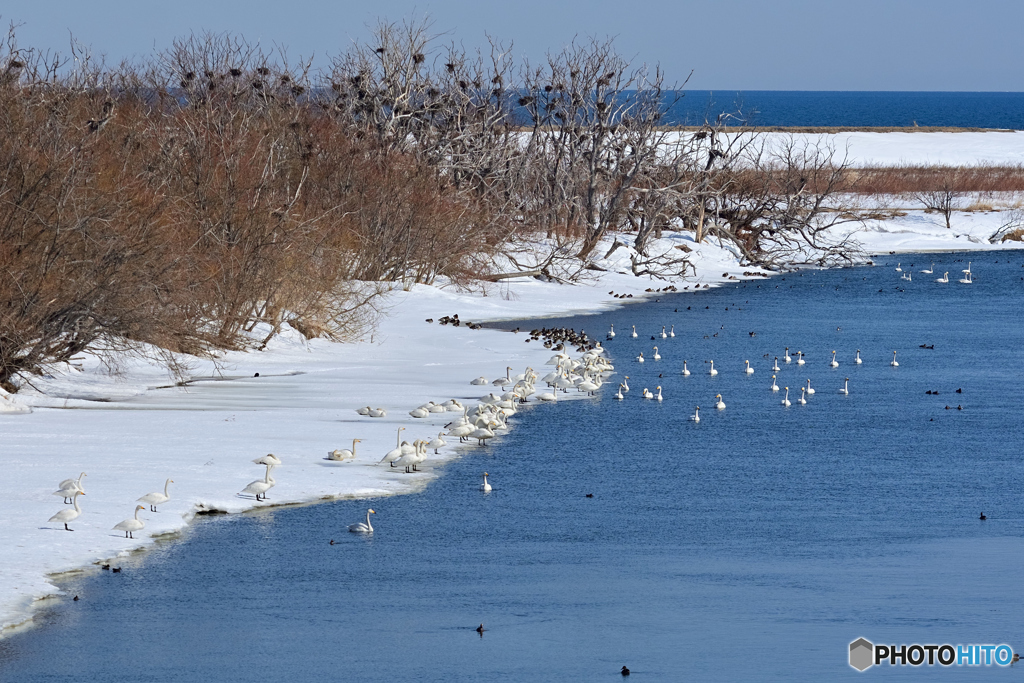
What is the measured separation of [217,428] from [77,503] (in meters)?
4.34

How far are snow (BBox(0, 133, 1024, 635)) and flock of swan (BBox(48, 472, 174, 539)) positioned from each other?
10 cm

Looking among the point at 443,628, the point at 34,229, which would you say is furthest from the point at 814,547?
the point at 34,229

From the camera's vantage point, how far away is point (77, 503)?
13.1 meters

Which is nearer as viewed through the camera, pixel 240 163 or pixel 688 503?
pixel 688 503

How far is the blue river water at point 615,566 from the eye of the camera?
31.9 ft

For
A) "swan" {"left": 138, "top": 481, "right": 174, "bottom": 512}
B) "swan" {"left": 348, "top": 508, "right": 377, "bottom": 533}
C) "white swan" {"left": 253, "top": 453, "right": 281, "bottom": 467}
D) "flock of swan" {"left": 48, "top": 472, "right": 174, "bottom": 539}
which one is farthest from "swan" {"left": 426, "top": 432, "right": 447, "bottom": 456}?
"swan" {"left": 138, "top": 481, "right": 174, "bottom": 512}

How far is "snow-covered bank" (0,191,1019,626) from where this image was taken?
1260cm

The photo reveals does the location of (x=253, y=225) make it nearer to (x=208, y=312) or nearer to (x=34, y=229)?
(x=208, y=312)

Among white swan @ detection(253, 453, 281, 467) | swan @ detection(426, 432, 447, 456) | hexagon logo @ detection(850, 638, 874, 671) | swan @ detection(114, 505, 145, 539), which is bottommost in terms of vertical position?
hexagon logo @ detection(850, 638, 874, 671)

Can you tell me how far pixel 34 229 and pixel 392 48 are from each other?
89.4 ft

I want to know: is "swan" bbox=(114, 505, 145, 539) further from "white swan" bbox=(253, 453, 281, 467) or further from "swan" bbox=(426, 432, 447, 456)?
"swan" bbox=(426, 432, 447, 456)

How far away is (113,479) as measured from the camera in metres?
14.2

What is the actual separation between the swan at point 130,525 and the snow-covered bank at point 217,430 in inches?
3.0

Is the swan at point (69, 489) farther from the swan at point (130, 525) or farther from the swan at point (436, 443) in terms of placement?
the swan at point (436, 443)
